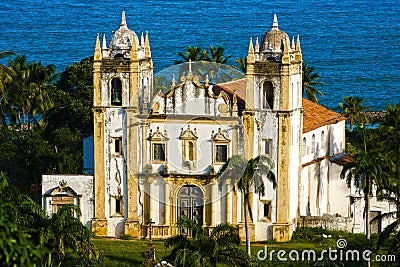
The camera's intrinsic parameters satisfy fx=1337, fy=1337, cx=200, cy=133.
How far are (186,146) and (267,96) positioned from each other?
12.5ft

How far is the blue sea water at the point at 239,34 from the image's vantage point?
12912cm

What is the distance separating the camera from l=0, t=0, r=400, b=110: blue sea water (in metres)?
129

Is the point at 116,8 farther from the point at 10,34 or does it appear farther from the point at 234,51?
the point at 234,51

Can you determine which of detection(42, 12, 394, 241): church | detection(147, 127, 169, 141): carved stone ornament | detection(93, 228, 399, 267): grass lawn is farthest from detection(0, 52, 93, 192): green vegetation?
detection(93, 228, 399, 267): grass lawn

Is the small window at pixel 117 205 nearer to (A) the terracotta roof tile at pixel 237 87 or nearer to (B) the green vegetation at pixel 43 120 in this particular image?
(B) the green vegetation at pixel 43 120

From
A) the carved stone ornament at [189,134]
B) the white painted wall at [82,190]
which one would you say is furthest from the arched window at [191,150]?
the white painted wall at [82,190]

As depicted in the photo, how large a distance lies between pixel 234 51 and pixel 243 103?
8715cm

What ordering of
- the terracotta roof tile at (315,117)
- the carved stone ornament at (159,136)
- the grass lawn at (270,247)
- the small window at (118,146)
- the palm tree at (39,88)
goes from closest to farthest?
the grass lawn at (270,247), the carved stone ornament at (159,136), the small window at (118,146), the terracotta roof tile at (315,117), the palm tree at (39,88)

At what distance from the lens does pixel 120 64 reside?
53.8 meters

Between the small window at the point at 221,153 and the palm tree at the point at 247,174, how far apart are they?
1.99 ft

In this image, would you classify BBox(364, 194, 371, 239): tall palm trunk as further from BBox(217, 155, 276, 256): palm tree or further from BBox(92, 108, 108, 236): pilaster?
BBox(92, 108, 108, 236): pilaster

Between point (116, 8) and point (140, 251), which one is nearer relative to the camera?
point (140, 251)

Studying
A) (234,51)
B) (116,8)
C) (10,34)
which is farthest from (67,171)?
(116,8)

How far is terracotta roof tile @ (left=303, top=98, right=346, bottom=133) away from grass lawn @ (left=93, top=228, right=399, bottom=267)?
5180 millimetres
